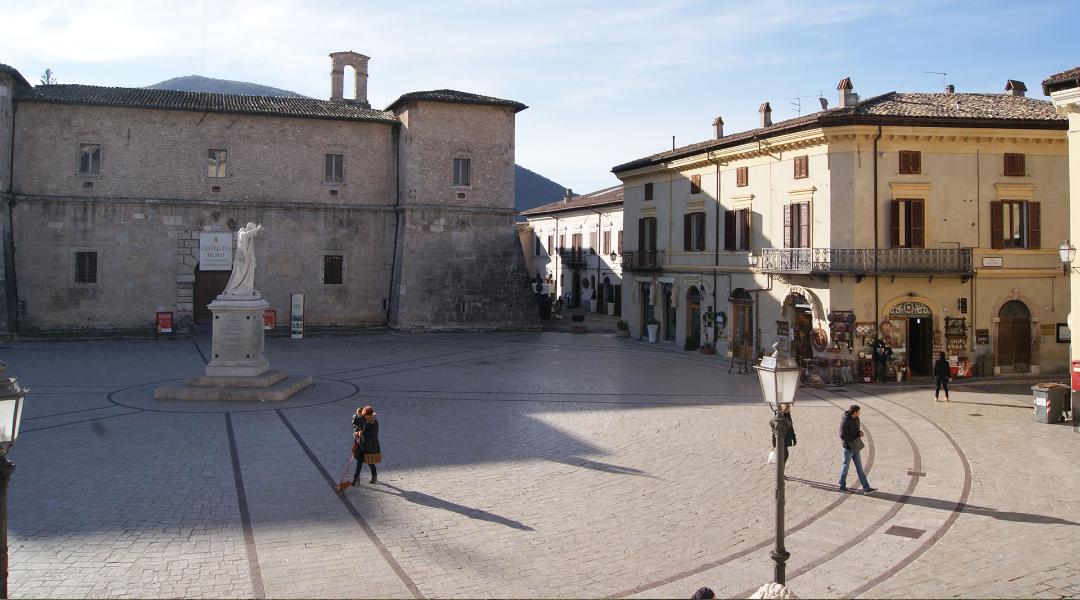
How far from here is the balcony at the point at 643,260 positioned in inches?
1342

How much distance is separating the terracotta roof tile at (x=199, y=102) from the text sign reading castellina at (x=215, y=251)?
5706mm

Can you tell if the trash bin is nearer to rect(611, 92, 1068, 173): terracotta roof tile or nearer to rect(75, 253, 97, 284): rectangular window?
rect(611, 92, 1068, 173): terracotta roof tile

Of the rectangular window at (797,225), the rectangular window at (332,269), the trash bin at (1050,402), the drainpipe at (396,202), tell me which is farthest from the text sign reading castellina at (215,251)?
the trash bin at (1050,402)

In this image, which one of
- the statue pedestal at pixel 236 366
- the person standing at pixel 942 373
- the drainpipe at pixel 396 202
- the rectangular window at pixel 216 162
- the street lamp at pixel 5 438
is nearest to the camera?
the street lamp at pixel 5 438

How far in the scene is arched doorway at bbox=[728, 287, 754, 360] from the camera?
28.6 metres

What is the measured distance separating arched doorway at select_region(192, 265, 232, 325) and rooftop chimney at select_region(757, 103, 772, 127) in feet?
81.7

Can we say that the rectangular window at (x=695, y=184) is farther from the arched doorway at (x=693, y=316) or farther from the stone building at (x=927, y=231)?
the stone building at (x=927, y=231)

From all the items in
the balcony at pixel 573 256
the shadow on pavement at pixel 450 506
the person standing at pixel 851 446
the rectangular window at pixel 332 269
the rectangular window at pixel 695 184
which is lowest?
the shadow on pavement at pixel 450 506

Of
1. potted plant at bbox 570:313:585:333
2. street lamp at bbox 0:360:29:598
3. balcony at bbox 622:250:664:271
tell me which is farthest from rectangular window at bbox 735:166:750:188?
street lamp at bbox 0:360:29:598

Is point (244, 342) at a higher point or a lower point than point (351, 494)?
higher

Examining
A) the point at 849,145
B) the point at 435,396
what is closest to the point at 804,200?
the point at 849,145

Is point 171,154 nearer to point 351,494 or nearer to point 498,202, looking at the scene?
point 498,202

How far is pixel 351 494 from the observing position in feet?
38.4

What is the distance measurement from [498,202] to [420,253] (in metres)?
4.79
